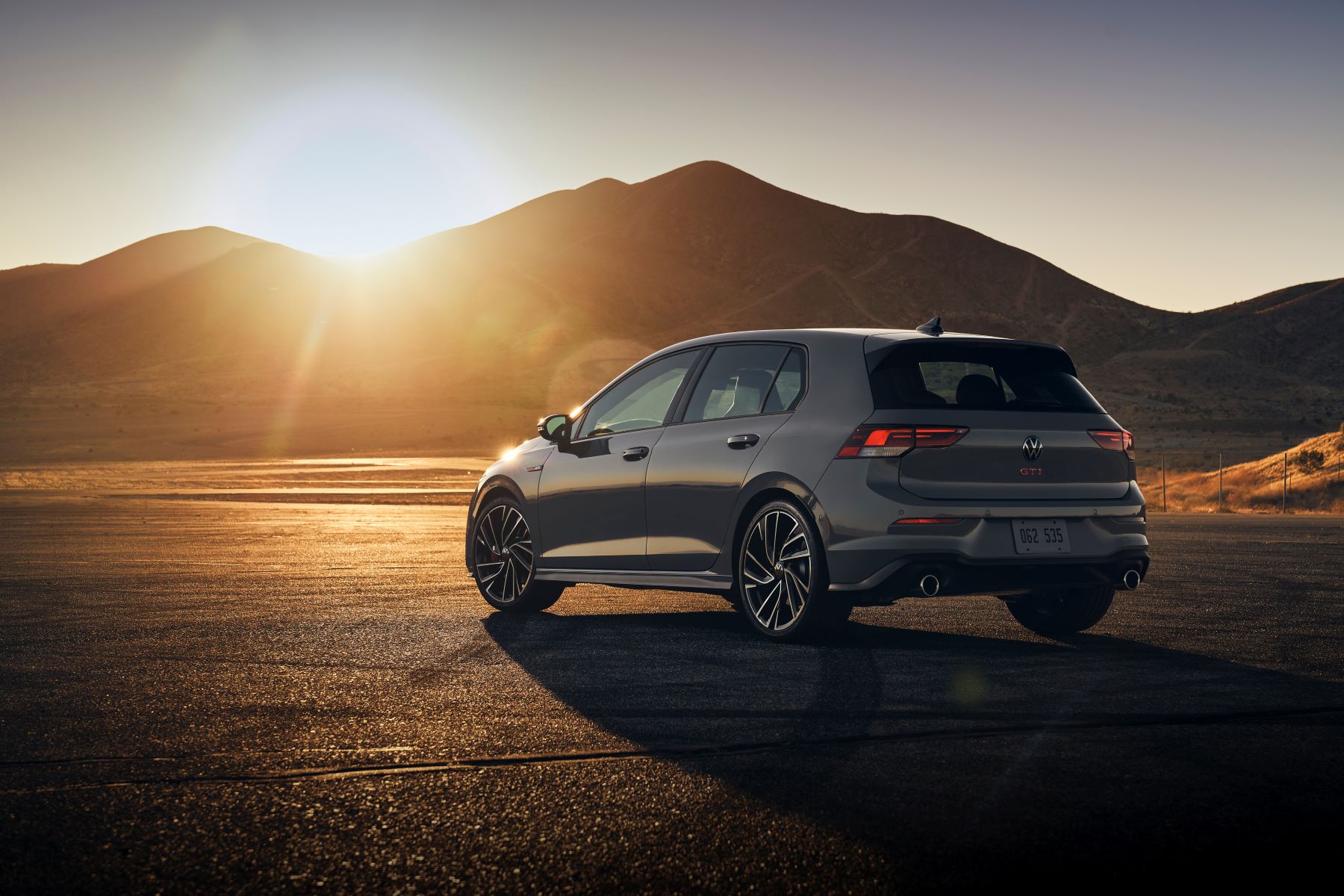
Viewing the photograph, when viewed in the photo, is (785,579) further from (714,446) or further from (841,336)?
(841,336)

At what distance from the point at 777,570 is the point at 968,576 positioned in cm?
118

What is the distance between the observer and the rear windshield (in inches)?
308

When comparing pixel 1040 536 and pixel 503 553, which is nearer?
pixel 1040 536

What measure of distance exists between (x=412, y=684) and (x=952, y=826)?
Answer: 134 inches

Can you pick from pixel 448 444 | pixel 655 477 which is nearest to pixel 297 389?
pixel 448 444

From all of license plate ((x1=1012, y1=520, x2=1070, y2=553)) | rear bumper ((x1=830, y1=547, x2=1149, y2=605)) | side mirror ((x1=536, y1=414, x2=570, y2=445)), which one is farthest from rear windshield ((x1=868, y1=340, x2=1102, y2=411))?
side mirror ((x1=536, y1=414, x2=570, y2=445))

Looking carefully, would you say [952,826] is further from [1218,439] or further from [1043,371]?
[1218,439]

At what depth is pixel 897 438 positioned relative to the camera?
761 centimetres

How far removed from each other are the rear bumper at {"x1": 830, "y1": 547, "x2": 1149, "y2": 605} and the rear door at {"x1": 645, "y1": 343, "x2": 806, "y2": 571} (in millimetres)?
1033

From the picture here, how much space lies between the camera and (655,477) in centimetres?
895

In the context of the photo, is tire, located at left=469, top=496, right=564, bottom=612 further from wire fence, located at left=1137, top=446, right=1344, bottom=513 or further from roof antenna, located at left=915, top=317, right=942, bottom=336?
wire fence, located at left=1137, top=446, right=1344, bottom=513

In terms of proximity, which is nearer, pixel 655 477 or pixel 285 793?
pixel 285 793

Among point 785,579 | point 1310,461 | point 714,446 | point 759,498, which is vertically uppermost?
point 714,446

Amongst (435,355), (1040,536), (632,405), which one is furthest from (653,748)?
(435,355)
